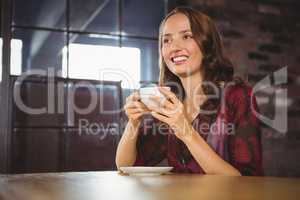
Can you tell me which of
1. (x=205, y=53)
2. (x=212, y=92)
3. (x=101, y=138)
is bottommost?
(x=101, y=138)

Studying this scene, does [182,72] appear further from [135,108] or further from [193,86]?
[135,108]

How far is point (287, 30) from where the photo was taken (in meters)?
3.84

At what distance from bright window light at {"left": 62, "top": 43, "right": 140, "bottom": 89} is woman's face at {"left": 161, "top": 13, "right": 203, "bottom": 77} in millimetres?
1320

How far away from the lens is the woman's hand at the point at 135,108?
1.63 meters

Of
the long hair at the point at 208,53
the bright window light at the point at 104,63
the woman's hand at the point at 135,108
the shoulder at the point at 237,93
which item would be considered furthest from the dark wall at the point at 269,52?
the woman's hand at the point at 135,108

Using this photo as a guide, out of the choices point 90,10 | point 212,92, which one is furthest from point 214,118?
point 90,10

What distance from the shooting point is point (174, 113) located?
156 cm

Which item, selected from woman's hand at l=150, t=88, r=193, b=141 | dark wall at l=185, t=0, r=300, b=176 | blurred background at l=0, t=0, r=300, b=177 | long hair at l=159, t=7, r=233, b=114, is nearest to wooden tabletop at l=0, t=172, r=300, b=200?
woman's hand at l=150, t=88, r=193, b=141

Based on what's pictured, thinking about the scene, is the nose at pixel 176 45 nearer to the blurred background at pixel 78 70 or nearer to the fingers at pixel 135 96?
the fingers at pixel 135 96

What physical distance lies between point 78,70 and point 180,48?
1414mm

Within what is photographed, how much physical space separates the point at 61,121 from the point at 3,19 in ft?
2.58

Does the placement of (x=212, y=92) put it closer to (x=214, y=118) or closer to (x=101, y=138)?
(x=214, y=118)

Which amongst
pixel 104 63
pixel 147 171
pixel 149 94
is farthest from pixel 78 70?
pixel 147 171

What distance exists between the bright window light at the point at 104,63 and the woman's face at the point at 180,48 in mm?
1320
